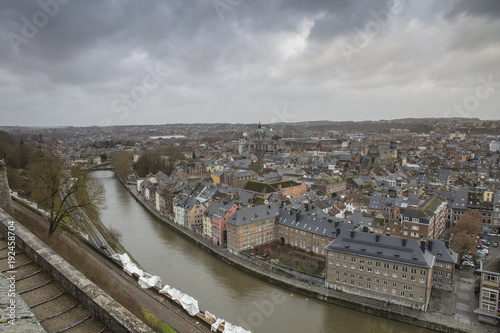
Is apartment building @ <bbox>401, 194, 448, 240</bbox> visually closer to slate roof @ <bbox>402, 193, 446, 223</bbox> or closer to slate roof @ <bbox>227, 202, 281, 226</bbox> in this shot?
slate roof @ <bbox>402, 193, 446, 223</bbox>

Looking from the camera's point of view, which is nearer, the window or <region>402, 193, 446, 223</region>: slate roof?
the window

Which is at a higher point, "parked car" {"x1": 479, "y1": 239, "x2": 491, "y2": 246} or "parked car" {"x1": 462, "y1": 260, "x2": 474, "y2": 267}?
"parked car" {"x1": 462, "y1": 260, "x2": 474, "y2": 267}

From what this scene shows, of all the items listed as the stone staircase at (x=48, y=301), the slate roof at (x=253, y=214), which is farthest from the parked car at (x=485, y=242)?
the stone staircase at (x=48, y=301)

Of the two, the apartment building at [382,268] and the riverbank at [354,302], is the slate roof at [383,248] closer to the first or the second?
the apartment building at [382,268]

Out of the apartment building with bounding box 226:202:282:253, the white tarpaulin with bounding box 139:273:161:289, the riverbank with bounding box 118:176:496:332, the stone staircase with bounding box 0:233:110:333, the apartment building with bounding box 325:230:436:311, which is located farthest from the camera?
the apartment building with bounding box 226:202:282:253

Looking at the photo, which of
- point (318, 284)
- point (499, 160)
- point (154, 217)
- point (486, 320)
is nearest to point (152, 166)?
point (154, 217)

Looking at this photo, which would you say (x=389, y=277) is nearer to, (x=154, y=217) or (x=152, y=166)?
(x=154, y=217)

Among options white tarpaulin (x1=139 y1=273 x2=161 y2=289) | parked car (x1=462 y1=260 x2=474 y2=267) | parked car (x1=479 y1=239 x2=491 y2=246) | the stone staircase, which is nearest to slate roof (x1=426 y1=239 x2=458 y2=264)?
parked car (x1=462 y1=260 x2=474 y2=267)
